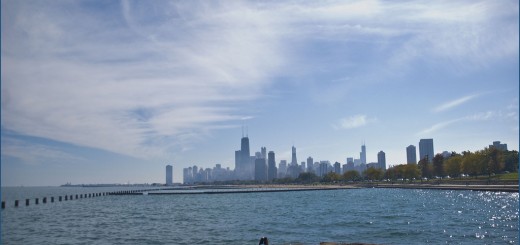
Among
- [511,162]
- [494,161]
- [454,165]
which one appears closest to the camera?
[494,161]

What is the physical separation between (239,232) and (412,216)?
2550cm

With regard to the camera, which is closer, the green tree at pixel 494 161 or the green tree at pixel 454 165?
the green tree at pixel 494 161

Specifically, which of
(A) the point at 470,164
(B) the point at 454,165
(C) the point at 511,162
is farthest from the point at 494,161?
(C) the point at 511,162

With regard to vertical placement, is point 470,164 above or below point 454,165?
above

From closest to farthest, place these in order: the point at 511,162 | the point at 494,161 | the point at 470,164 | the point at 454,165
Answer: the point at 494,161, the point at 470,164, the point at 454,165, the point at 511,162

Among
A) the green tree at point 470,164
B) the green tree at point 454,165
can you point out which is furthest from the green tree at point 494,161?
the green tree at point 454,165

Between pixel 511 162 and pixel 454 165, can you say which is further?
pixel 511 162

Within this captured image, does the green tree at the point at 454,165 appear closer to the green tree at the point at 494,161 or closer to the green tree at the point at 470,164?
the green tree at the point at 470,164

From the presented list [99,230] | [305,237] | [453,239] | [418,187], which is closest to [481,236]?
[453,239]

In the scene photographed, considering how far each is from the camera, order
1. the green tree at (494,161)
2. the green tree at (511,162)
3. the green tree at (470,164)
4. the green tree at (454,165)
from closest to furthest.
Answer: the green tree at (494,161)
the green tree at (470,164)
the green tree at (454,165)
the green tree at (511,162)

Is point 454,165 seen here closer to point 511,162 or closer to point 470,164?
point 470,164

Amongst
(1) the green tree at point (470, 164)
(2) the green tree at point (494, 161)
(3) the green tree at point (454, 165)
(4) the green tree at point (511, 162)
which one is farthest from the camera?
(4) the green tree at point (511, 162)

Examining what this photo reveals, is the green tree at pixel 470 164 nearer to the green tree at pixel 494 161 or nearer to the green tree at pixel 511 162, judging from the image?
the green tree at pixel 494 161

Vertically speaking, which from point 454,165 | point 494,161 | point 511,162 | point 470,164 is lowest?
point 454,165
